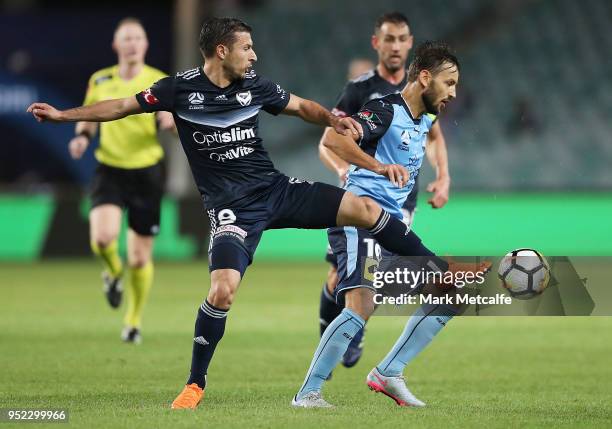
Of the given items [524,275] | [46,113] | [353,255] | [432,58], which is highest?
[432,58]

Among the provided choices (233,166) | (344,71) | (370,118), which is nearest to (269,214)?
(233,166)

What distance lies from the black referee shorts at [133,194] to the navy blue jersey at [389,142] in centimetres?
331

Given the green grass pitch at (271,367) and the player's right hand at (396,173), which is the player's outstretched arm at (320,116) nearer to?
the player's right hand at (396,173)

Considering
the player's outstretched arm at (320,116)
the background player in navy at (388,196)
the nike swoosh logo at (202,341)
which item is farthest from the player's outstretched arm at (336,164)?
the nike swoosh logo at (202,341)

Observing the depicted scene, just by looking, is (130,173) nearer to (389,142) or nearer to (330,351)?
(389,142)

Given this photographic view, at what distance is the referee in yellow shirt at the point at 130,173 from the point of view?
9914 mm

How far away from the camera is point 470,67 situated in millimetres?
23172

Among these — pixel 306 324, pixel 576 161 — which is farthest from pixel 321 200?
pixel 576 161

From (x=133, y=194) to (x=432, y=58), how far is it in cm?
419

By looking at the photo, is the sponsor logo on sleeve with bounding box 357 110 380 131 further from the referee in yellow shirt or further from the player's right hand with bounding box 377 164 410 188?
the referee in yellow shirt

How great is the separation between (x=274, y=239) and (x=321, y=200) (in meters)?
12.2

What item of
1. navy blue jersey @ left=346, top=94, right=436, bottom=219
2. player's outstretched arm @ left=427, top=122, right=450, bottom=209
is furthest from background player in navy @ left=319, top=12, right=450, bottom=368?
navy blue jersey @ left=346, top=94, right=436, bottom=219

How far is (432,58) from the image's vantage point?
6457 millimetres

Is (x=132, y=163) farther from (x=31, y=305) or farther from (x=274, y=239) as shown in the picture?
(x=274, y=239)
